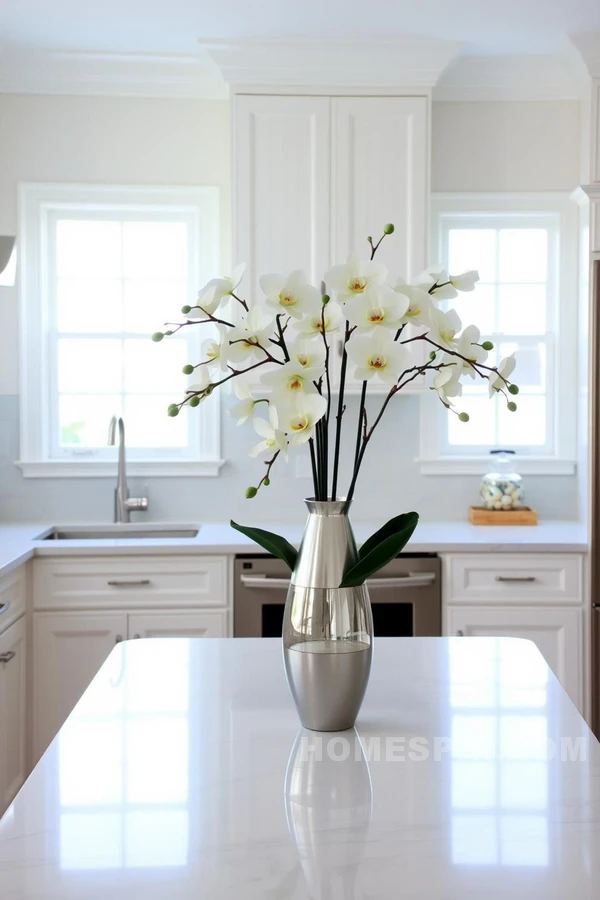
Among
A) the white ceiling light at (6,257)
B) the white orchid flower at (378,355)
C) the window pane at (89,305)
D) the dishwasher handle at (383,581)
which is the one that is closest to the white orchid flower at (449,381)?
the white orchid flower at (378,355)

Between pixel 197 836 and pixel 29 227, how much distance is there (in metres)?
3.12

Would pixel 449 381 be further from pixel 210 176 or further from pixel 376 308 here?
pixel 210 176

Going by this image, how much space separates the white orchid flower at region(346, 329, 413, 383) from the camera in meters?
1.22

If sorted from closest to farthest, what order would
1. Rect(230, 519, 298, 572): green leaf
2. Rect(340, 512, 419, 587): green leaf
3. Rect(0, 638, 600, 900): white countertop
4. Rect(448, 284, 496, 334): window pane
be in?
1. Rect(0, 638, 600, 900): white countertop
2. Rect(340, 512, 419, 587): green leaf
3. Rect(230, 519, 298, 572): green leaf
4. Rect(448, 284, 496, 334): window pane

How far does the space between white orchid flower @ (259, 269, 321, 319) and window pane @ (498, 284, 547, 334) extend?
2.75 m

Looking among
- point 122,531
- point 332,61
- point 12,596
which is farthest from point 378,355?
A: point 122,531

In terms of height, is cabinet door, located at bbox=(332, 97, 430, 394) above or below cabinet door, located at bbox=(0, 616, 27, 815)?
above

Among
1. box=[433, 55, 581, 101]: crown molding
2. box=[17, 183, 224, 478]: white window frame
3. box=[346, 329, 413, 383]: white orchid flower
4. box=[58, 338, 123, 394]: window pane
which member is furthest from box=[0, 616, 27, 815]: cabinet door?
box=[433, 55, 581, 101]: crown molding

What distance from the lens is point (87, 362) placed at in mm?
3775

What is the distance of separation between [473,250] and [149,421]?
5.22ft

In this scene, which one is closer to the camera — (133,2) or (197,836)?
(197,836)

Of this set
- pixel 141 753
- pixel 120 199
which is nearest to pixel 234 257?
pixel 120 199

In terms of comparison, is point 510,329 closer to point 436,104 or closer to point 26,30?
point 436,104

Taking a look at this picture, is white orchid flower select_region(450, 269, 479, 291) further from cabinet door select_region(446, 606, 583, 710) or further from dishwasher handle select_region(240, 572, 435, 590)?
cabinet door select_region(446, 606, 583, 710)
